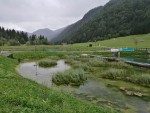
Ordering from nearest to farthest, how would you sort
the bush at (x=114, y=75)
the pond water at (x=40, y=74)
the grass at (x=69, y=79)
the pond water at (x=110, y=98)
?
the pond water at (x=110, y=98) < the grass at (x=69, y=79) < the pond water at (x=40, y=74) < the bush at (x=114, y=75)

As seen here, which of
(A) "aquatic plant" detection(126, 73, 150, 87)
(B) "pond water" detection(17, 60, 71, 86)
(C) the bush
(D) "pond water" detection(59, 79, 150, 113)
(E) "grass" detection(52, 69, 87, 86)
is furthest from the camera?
(C) the bush

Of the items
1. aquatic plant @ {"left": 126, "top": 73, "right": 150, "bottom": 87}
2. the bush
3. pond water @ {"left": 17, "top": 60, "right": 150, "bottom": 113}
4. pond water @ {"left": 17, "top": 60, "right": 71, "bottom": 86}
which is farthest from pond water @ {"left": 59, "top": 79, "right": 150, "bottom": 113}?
the bush

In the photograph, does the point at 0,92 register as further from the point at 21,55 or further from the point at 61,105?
the point at 21,55

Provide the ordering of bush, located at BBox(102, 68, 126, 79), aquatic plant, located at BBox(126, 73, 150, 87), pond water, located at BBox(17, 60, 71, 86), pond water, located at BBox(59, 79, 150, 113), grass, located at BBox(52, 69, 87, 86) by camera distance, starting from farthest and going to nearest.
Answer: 1. bush, located at BBox(102, 68, 126, 79)
2. pond water, located at BBox(17, 60, 71, 86)
3. aquatic plant, located at BBox(126, 73, 150, 87)
4. grass, located at BBox(52, 69, 87, 86)
5. pond water, located at BBox(59, 79, 150, 113)

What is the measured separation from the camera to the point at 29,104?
14.2m

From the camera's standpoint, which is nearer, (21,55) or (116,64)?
(116,64)

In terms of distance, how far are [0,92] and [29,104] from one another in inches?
130

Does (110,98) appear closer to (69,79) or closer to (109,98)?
(109,98)

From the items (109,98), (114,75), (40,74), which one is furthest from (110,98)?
(40,74)

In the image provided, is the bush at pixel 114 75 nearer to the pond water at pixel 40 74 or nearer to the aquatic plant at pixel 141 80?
the aquatic plant at pixel 141 80

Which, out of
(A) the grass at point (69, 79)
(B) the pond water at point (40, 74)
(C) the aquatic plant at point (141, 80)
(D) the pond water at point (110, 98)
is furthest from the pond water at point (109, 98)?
(B) the pond water at point (40, 74)

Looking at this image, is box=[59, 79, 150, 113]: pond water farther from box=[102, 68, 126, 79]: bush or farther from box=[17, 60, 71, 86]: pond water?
box=[102, 68, 126, 79]: bush

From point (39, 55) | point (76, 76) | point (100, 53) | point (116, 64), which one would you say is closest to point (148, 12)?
point (100, 53)

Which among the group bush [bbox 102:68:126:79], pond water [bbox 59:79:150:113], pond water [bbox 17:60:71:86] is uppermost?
bush [bbox 102:68:126:79]
